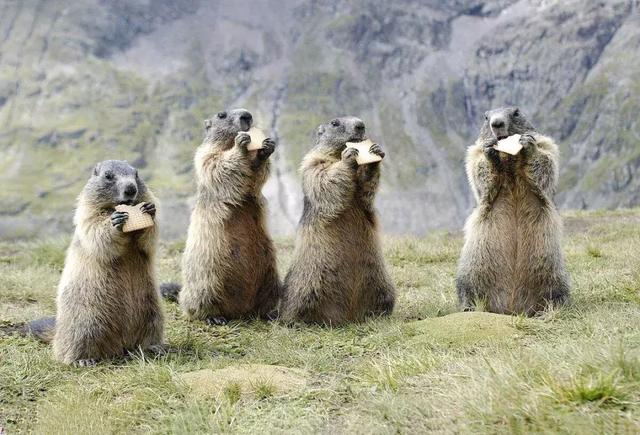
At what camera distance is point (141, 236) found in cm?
824

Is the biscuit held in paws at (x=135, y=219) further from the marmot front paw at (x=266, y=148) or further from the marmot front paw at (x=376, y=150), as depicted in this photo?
the marmot front paw at (x=376, y=150)

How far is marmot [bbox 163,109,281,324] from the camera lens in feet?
31.6

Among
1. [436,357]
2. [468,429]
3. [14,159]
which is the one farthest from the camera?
[14,159]

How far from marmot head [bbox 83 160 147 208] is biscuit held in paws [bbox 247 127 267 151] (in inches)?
61.8

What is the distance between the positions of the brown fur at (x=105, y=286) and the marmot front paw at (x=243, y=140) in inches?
56.3

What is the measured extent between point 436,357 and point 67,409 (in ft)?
10.4

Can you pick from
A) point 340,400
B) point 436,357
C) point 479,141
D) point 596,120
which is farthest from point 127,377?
point 596,120

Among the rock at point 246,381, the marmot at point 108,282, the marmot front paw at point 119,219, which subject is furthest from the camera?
the marmot at point 108,282

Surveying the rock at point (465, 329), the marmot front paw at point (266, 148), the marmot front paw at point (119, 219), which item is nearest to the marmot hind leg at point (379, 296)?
the rock at point (465, 329)

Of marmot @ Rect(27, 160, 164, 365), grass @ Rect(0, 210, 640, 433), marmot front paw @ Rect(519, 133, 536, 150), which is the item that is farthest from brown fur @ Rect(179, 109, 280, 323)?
marmot front paw @ Rect(519, 133, 536, 150)

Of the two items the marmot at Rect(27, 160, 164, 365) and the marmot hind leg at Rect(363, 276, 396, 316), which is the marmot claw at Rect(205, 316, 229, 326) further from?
the marmot hind leg at Rect(363, 276, 396, 316)

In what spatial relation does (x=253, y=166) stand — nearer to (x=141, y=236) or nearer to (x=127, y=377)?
(x=141, y=236)

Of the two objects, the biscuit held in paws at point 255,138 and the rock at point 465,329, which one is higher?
the biscuit held in paws at point 255,138

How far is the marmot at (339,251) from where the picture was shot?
363 inches
